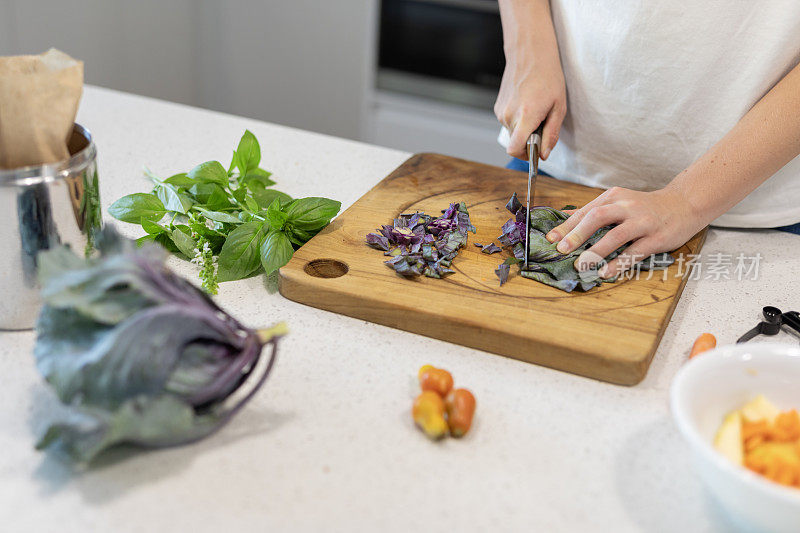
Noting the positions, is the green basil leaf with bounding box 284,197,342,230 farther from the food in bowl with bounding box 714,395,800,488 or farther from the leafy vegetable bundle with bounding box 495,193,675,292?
the food in bowl with bounding box 714,395,800,488

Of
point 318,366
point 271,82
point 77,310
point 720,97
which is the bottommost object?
point 271,82

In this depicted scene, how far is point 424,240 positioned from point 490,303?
0.18 meters

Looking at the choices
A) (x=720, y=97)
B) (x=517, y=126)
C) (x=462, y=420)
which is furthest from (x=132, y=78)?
(x=462, y=420)

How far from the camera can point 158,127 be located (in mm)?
1718

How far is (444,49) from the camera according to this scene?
3223 millimetres

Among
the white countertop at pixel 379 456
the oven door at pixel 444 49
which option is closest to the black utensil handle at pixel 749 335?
the white countertop at pixel 379 456

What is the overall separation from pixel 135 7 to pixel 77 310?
3.08 m

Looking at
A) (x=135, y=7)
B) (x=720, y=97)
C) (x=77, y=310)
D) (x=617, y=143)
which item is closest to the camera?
(x=77, y=310)

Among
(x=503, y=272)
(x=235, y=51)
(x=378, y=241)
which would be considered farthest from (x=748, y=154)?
(x=235, y=51)

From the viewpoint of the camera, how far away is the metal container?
90 cm

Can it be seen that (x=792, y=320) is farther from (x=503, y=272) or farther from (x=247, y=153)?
(x=247, y=153)

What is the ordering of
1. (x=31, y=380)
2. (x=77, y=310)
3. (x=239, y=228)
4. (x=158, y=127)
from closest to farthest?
(x=77, y=310) → (x=31, y=380) → (x=239, y=228) → (x=158, y=127)

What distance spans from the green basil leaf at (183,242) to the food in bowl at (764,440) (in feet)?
2.58

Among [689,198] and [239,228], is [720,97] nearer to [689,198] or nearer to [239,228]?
[689,198]
